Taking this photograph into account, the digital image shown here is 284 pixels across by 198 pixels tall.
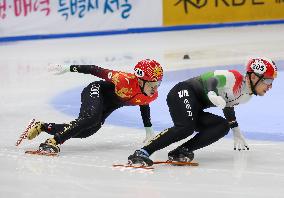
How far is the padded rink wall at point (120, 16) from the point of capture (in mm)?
20016

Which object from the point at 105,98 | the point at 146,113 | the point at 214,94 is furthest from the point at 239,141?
the point at 105,98

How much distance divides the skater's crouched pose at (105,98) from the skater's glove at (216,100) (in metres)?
0.65

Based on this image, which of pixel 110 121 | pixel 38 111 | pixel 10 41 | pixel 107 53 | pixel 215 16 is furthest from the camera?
pixel 215 16

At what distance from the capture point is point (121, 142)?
27.5ft

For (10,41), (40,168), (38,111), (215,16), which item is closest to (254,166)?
(40,168)

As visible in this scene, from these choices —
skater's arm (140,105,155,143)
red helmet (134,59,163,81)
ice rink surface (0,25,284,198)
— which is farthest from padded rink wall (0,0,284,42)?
red helmet (134,59,163,81)

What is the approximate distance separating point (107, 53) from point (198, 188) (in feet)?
36.5

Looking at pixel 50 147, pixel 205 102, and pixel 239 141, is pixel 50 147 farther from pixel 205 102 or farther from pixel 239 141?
pixel 239 141

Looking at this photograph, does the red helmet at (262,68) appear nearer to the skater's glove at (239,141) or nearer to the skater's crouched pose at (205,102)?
the skater's crouched pose at (205,102)

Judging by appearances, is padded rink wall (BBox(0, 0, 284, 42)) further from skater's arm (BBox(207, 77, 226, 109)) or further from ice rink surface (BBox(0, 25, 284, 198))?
skater's arm (BBox(207, 77, 226, 109))

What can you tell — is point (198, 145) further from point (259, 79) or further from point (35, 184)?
point (35, 184)

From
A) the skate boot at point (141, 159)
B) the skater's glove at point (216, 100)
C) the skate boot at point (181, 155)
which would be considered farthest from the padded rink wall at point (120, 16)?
the skater's glove at point (216, 100)

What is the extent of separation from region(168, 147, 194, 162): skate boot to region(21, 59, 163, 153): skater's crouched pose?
625mm

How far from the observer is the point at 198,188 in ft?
20.6
